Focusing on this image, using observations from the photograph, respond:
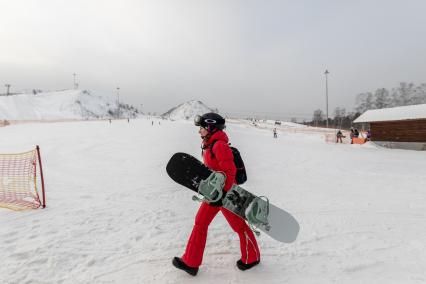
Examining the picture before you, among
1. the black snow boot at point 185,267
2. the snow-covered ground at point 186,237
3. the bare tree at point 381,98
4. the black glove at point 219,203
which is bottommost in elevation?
the snow-covered ground at point 186,237

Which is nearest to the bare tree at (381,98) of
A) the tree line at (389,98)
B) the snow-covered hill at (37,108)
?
the tree line at (389,98)

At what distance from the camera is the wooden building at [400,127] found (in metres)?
24.9

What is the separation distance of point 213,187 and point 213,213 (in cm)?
37

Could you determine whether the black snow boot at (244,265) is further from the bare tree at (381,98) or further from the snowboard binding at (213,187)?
the bare tree at (381,98)

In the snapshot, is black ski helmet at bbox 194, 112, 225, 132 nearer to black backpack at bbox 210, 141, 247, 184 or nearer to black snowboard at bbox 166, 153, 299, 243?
black backpack at bbox 210, 141, 247, 184

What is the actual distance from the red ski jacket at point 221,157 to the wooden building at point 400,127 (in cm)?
2730

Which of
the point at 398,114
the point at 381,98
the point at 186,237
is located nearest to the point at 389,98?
the point at 381,98

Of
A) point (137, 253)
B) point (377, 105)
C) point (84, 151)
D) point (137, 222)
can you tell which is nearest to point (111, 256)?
point (137, 253)

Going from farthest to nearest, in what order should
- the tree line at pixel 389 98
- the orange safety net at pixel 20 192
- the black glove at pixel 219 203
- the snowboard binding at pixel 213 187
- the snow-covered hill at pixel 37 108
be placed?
1. the snow-covered hill at pixel 37 108
2. the tree line at pixel 389 98
3. the orange safety net at pixel 20 192
4. the black glove at pixel 219 203
5. the snowboard binding at pixel 213 187

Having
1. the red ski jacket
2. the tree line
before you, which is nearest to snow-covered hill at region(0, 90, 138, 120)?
the tree line

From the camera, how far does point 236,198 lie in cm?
336

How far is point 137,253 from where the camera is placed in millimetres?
4000

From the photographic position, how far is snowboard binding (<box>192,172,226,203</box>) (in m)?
3.18

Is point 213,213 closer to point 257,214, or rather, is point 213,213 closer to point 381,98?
point 257,214
